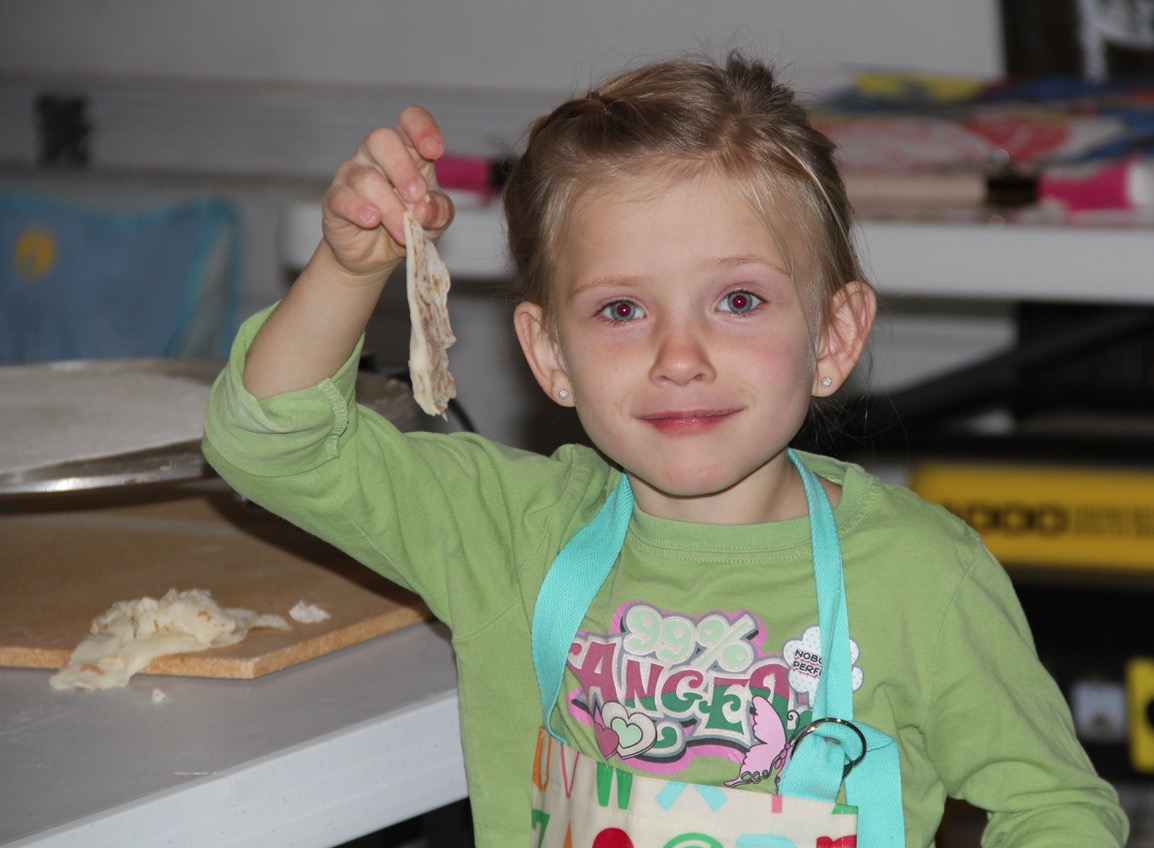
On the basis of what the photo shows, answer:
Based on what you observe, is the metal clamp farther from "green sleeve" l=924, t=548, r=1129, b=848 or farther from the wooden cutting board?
the wooden cutting board

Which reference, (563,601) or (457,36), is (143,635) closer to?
(563,601)

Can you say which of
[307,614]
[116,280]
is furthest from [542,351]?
[116,280]

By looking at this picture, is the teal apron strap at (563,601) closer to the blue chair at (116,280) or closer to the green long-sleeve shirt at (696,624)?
the green long-sleeve shirt at (696,624)

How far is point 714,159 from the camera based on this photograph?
72 centimetres

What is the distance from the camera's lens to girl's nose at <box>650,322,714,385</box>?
68 cm

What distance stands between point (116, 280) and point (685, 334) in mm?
1744

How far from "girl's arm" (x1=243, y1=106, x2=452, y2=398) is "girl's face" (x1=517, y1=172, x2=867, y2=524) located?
0.09m

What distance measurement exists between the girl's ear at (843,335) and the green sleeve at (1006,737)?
0.13 metres

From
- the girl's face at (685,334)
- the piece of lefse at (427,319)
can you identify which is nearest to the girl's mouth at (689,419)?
the girl's face at (685,334)

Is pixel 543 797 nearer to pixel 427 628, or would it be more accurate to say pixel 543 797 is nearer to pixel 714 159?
pixel 427 628

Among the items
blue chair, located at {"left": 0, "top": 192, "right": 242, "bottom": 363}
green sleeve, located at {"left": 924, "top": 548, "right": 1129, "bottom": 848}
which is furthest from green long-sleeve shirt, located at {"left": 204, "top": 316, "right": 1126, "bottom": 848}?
blue chair, located at {"left": 0, "top": 192, "right": 242, "bottom": 363}

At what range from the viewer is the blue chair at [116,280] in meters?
2.19

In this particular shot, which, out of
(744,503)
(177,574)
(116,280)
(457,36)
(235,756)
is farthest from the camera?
(457,36)

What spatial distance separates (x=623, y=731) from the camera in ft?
2.38
